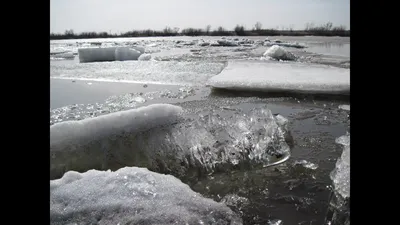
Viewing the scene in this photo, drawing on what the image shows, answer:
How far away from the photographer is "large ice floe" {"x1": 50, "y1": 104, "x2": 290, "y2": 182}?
1.73m

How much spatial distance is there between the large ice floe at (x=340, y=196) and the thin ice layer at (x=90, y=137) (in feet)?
3.88

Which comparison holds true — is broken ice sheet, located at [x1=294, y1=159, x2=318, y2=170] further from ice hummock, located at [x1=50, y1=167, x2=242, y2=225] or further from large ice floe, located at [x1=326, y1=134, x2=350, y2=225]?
ice hummock, located at [x1=50, y1=167, x2=242, y2=225]

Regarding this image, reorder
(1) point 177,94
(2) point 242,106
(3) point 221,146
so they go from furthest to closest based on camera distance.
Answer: (1) point 177,94, (2) point 242,106, (3) point 221,146

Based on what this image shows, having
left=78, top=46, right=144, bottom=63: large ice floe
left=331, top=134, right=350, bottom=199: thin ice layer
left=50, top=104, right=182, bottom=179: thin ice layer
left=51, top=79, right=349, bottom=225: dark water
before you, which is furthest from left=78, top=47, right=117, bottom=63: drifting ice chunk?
left=331, top=134, right=350, bottom=199: thin ice layer

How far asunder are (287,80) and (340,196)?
9.56 feet

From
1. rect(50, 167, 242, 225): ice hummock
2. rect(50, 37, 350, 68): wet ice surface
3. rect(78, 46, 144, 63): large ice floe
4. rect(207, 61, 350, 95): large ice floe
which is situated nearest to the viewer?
rect(50, 167, 242, 225): ice hummock

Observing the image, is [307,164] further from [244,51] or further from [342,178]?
[244,51]

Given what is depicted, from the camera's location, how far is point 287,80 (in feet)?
13.1

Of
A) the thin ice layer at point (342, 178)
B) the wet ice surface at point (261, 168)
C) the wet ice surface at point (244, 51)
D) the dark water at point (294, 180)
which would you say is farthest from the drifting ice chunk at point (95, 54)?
the thin ice layer at point (342, 178)

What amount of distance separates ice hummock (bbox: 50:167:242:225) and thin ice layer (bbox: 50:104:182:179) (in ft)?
1.08
